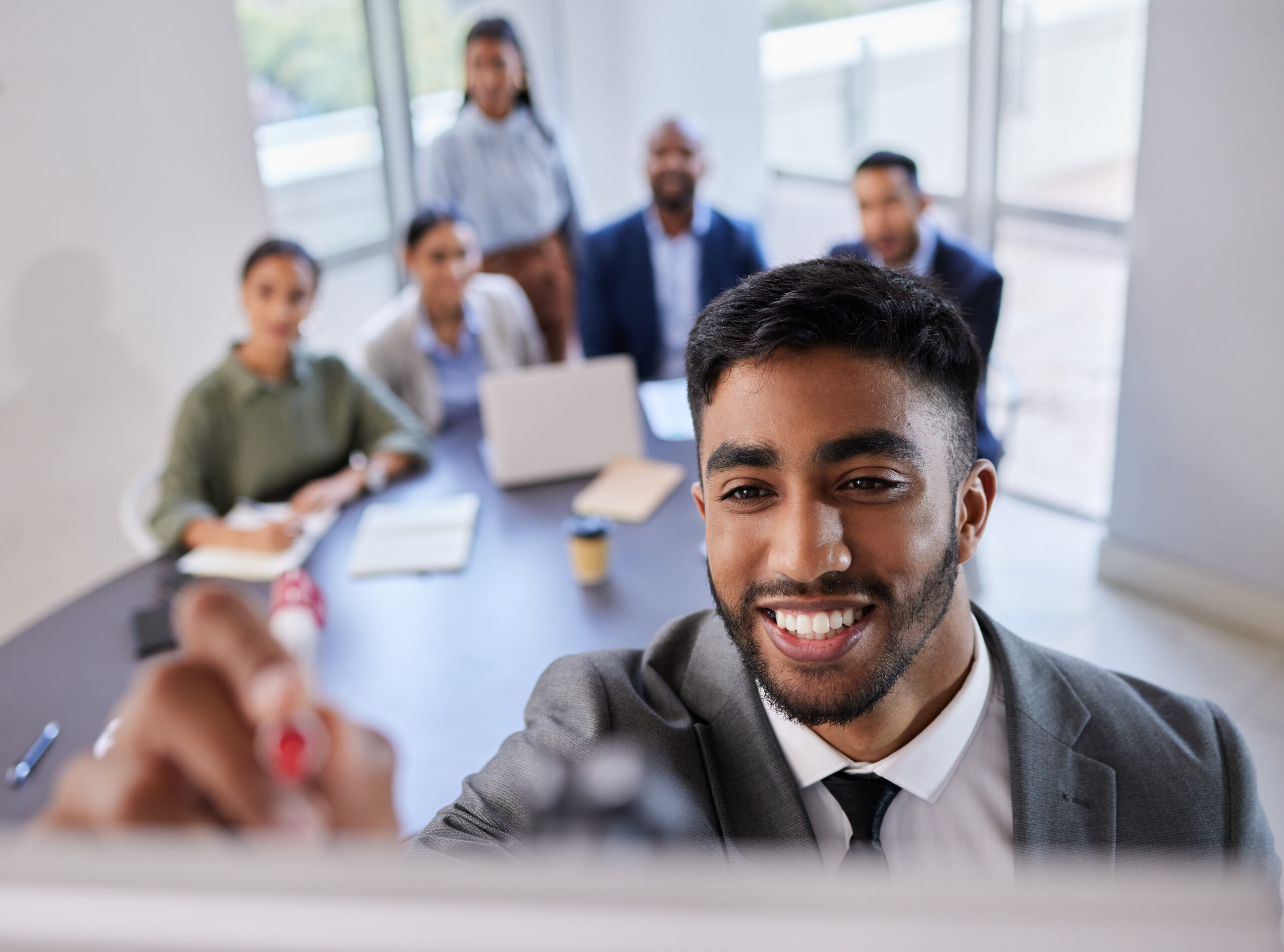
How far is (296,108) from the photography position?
4676mm

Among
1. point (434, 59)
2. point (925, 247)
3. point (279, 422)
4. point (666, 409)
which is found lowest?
point (666, 409)

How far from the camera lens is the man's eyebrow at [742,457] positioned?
43.2 inches

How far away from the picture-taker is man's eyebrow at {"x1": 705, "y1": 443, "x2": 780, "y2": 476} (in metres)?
1.10

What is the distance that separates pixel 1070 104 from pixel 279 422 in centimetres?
290

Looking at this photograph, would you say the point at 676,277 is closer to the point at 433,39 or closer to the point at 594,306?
the point at 594,306

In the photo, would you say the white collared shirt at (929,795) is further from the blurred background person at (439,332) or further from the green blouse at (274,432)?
the blurred background person at (439,332)

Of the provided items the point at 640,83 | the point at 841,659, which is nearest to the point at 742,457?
the point at 841,659

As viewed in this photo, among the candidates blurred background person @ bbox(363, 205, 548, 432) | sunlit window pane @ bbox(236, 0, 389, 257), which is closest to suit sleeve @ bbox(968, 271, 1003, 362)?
blurred background person @ bbox(363, 205, 548, 432)

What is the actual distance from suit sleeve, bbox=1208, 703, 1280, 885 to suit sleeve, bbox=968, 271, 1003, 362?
2070mm

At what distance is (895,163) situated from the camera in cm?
331

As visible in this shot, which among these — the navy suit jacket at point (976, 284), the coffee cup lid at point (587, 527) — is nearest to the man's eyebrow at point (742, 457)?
the coffee cup lid at point (587, 527)

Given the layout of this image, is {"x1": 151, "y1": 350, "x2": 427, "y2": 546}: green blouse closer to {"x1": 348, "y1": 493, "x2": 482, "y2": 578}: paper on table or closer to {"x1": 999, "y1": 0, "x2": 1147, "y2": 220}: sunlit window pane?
{"x1": 348, "y1": 493, "x2": 482, "y2": 578}: paper on table

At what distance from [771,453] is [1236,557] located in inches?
111

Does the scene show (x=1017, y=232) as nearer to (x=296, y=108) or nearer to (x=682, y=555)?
(x=682, y=555)
